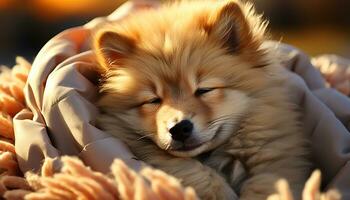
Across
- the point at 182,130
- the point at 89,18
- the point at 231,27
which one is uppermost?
the point at 231,27

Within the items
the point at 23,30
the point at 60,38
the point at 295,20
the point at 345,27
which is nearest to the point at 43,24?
the point at 23,30

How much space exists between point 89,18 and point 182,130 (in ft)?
22.1

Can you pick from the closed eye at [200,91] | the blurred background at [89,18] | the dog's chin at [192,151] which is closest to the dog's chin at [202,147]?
the dog's chin at [192,151]

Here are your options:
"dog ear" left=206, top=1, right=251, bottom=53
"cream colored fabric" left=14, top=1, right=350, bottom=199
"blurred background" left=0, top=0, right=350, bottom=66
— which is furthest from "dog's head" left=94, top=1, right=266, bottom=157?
"blurred background" left=0, top=0, right=350, bottom=66

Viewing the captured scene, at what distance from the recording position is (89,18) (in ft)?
28.3

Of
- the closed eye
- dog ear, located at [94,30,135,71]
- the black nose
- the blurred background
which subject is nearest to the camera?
the black nose

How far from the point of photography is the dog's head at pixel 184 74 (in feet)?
7.18

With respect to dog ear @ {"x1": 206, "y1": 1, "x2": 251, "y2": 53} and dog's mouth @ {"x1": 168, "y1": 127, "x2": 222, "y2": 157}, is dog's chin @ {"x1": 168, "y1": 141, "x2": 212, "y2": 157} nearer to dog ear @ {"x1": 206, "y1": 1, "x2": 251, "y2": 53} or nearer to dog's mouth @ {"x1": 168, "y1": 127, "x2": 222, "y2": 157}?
dog's mouth @ {"x1": 168, "y1": 127, "x2": 222, "y2": 157}

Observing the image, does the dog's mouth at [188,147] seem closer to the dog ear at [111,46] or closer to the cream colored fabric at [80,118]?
the cream colored fabric at [80,118]

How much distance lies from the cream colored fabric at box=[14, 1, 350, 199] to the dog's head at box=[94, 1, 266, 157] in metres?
0.12

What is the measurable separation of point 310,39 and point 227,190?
6460 millimetres

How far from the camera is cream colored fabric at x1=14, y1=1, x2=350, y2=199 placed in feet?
7.12

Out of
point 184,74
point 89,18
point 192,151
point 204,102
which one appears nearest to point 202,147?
point 192,151

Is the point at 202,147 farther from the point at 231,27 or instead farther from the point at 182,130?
the point at 231,27
